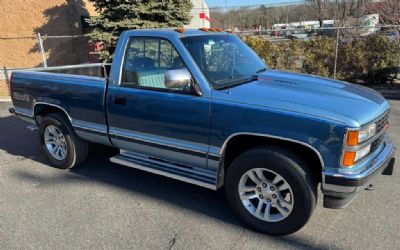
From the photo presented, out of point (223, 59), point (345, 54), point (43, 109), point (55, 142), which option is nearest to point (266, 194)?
point (223, 59)

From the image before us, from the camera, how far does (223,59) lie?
13.7ft

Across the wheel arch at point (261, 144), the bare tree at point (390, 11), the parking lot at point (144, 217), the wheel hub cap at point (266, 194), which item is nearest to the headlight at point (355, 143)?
the wheel arch at point (261, 144)

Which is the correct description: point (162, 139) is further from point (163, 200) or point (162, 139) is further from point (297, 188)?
point (297, 188)

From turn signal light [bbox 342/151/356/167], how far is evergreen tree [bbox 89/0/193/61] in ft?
31.4

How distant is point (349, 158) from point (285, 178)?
1.88ft

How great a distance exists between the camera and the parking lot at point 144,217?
135 inches

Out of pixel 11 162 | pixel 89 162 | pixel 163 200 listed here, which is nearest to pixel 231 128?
pixel 163 200

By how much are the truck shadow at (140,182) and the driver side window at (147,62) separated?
1.31m

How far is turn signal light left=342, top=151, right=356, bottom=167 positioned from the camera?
10.0 ft

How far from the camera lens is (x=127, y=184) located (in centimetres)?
474

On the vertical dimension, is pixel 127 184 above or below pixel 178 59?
below

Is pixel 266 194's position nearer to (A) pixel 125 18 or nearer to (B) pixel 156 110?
(B) pixel 156 110

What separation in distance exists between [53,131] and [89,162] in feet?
2.27

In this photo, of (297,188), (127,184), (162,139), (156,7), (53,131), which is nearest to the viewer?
(297,188)
